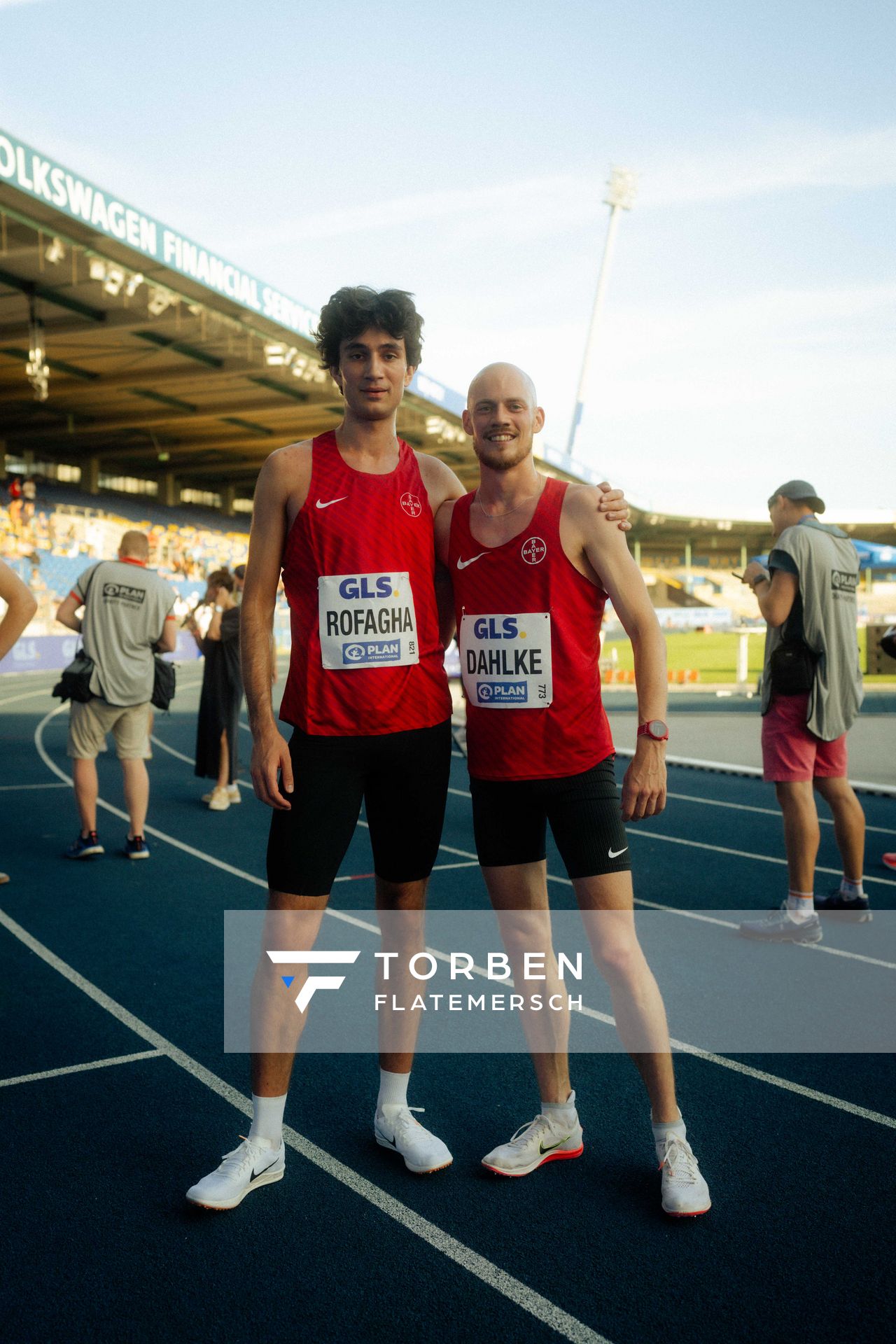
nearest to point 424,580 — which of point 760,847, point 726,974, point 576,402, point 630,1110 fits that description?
point 630,1110

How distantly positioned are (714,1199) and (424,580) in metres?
1.64

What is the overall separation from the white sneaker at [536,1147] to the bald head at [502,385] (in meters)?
1.81

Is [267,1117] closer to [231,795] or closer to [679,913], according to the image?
[679,913]

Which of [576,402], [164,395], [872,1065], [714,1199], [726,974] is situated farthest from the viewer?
[576,402]

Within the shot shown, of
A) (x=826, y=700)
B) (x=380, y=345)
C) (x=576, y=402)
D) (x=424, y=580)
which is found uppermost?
(x=576, y=402)

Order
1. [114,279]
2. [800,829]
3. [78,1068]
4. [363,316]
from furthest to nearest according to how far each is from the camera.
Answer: [114,279], [800,829], [78,1068], [363,316]

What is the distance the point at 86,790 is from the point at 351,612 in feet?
13.2

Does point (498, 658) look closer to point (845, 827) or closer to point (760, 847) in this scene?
point (845, 827)

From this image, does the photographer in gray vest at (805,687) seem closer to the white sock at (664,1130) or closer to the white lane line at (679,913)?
the white lane line at (679,913)

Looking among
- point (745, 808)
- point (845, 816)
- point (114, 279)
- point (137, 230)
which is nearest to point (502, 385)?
point (845, 816)

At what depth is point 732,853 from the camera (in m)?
6.23

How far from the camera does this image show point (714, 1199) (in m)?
2.47

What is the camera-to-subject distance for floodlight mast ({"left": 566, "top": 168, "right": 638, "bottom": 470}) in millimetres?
57750

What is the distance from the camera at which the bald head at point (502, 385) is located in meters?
2.50
